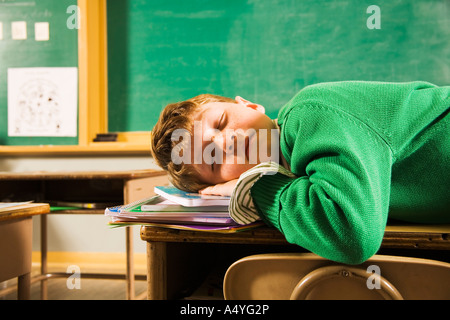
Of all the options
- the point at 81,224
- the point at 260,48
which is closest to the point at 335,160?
the point at 260,48

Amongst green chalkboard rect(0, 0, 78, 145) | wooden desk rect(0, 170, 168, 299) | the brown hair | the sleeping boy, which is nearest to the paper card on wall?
green chalkboard rect(0, 0, 78, 145)

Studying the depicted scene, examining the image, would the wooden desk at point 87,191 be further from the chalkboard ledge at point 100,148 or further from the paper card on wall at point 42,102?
the paper card on wall at point 42,102

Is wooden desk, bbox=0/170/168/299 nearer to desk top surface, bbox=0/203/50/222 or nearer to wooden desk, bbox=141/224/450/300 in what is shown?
desk top surface, bbox=0/203/50/222

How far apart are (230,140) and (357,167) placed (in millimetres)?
323

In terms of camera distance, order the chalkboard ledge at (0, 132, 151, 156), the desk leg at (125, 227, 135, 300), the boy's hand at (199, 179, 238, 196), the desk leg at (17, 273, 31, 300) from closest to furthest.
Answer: the boy's hand at (199, 179, 238, 196) < the desk leg at (17, 273, 31, 300) < the desk leg at (125, 227, 135, 300) < the chalkboard ledge at (0, 132, 151, 156)

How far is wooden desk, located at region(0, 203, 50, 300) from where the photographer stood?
3.15 ft

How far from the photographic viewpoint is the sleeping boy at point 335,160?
54 centimetres

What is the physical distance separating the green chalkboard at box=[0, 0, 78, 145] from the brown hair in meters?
2.06

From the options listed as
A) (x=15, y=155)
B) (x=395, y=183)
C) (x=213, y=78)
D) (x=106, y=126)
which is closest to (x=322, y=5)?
(x=213, y=78)

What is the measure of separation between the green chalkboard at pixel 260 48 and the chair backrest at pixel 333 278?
2082 millimetres

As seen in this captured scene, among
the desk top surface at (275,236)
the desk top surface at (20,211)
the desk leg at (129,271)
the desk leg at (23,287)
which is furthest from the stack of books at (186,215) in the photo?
the desk leg at (129,271)

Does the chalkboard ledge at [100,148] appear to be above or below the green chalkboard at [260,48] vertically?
below

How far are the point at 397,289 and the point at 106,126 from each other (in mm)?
2551

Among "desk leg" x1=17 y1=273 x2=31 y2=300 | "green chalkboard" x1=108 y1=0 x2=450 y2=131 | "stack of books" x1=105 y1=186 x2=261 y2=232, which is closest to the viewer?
"stack of books" x1=105 y1=186 x2=261 y2=232
